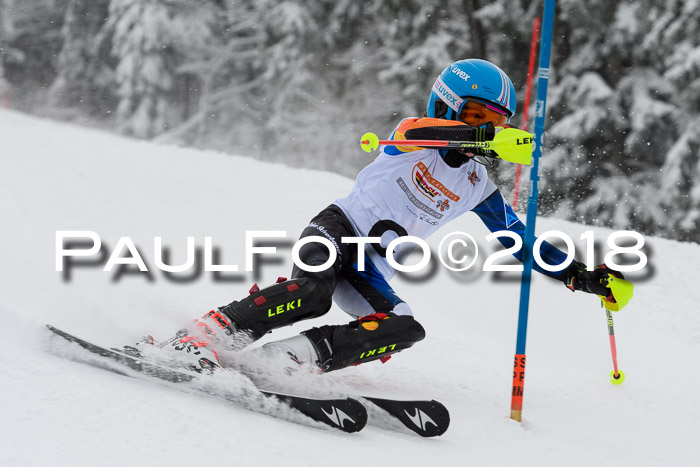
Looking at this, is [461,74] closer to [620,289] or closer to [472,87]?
[472,87]

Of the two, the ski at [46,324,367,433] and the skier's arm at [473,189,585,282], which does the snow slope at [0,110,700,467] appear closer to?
the ski at [46,324,367,433]

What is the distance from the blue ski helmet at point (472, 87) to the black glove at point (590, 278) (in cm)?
81

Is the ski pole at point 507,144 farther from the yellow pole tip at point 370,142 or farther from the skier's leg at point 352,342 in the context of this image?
the skier's leg at point 352,342

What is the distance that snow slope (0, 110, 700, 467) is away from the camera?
Result: 220 centimetres

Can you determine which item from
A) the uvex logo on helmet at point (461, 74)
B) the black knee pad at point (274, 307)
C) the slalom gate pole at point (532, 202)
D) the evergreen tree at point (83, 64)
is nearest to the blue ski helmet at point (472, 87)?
the uvex logo on helmet at point (461, 74)

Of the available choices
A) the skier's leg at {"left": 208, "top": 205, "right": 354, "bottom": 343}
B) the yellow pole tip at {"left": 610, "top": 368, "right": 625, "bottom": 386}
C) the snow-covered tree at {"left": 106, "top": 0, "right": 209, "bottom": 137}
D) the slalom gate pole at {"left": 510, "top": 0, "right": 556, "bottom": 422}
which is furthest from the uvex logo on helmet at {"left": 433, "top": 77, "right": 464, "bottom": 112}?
the snow-covered tree at {"left": 106, "top": 0, "right": 209, "bottom": 137}

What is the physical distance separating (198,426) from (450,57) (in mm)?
13587

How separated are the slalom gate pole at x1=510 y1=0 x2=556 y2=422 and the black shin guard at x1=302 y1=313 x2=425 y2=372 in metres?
0.50

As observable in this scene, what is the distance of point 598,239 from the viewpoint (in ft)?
20.2

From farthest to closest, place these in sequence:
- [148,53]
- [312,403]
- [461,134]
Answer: [148,53] < [461,134] < [312,403]

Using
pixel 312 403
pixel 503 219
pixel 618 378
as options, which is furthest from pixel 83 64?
pixel 312 403

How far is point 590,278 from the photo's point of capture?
10.9 ft

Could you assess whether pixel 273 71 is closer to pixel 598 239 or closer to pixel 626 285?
pixel 598 239

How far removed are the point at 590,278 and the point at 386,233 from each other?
0.96 meters
